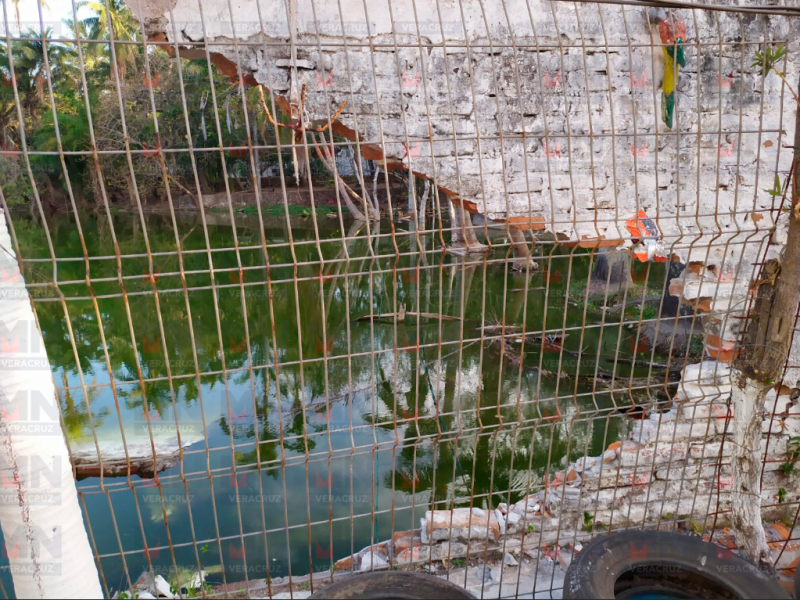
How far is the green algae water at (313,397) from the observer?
2232 millimetres

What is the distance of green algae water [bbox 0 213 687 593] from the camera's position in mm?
2232

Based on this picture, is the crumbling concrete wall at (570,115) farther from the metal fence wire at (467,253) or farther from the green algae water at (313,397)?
the green algae water at (313,397)

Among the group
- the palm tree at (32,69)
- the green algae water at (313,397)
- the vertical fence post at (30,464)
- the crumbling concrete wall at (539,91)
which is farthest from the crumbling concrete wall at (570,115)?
the palm tree at (32,69)

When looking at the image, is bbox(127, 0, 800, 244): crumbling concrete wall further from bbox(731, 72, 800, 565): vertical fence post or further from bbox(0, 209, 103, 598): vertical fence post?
bbox(0, 209, 103, 598): vertical fence post

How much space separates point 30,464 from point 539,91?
2780mm

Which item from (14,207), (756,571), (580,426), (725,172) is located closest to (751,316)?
(725,172)

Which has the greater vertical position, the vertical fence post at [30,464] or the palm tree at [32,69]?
the palm tree at [32,69]

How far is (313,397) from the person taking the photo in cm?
677

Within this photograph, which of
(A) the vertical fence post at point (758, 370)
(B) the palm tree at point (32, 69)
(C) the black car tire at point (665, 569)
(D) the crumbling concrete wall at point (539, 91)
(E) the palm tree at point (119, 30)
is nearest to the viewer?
(C) the black car tire at point (665, 569)

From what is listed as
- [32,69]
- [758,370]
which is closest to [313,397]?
[758,370]

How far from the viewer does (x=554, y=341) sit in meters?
8.11

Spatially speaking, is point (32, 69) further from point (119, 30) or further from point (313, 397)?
point (313, 397)

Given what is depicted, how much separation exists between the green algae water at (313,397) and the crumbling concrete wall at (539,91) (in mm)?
575

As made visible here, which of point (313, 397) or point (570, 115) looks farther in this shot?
point (313, 397)
